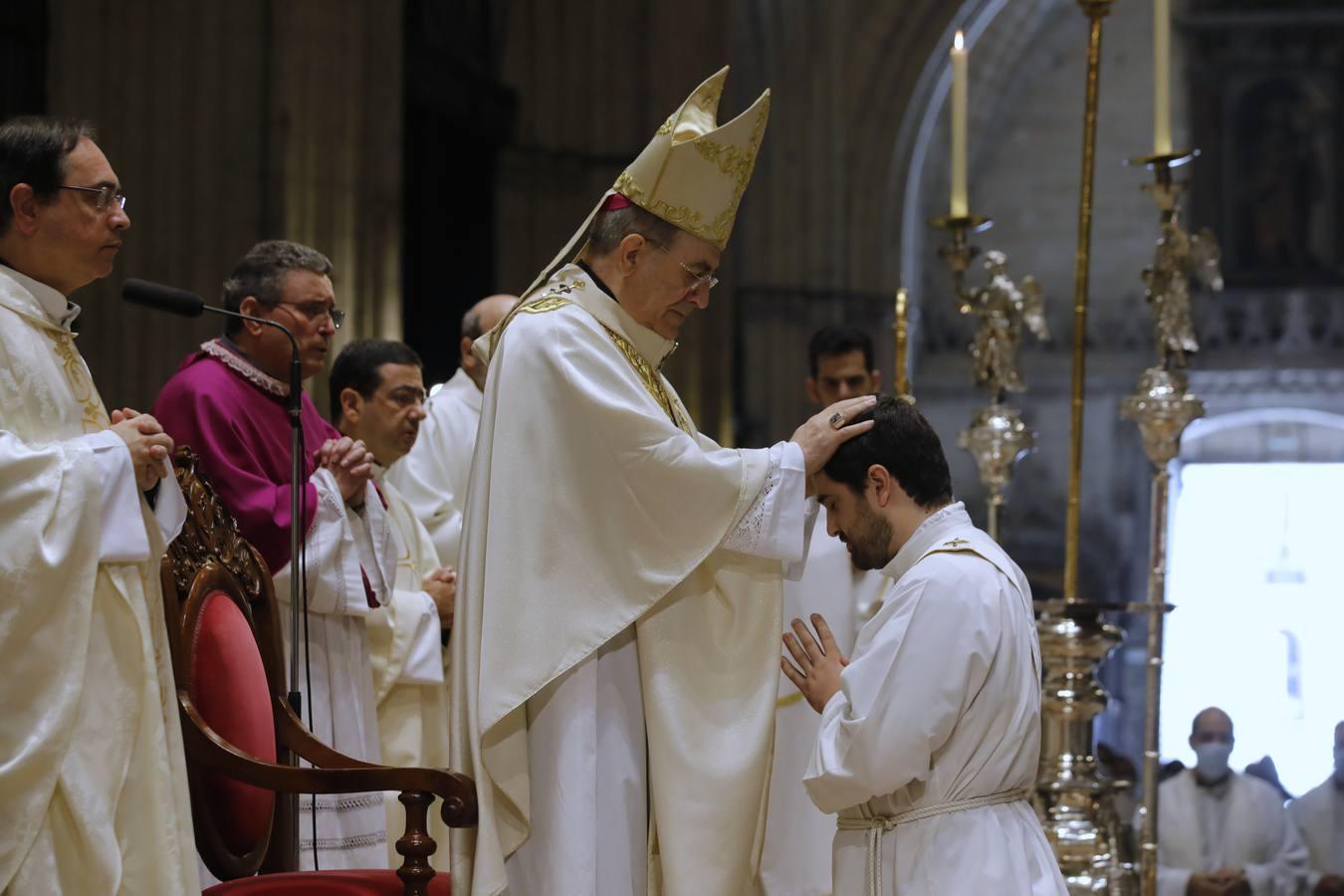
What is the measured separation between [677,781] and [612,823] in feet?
0.44

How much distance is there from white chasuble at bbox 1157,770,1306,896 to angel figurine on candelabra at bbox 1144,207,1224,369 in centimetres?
134

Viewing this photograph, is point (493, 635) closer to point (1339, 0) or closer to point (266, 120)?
point (266, 120)

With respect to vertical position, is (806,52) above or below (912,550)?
above

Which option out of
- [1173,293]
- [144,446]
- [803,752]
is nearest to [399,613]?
[803,752]

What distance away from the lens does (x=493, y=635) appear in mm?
3203

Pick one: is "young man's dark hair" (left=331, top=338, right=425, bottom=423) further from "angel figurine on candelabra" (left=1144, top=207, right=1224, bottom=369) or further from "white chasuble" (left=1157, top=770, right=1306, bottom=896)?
"white chasuble" (left=1157, top=770, right=1306, bottom=896)

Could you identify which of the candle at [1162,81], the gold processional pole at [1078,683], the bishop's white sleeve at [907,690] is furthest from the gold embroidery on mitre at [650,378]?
the candle at [1162,81]

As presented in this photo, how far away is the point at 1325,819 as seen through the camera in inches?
227

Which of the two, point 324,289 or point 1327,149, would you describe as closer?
point 324,289

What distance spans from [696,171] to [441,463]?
89.0 inches

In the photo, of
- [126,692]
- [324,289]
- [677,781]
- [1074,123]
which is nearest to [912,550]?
[677,781]

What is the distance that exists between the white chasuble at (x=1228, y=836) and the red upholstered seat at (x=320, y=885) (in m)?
2.85

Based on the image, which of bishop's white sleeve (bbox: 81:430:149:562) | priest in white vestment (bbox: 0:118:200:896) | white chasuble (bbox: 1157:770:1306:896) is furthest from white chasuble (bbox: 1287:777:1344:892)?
bishop's white sleeve (bbox: 81:430:149:562)

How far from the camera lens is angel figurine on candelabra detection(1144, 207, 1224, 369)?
490 centimetres
